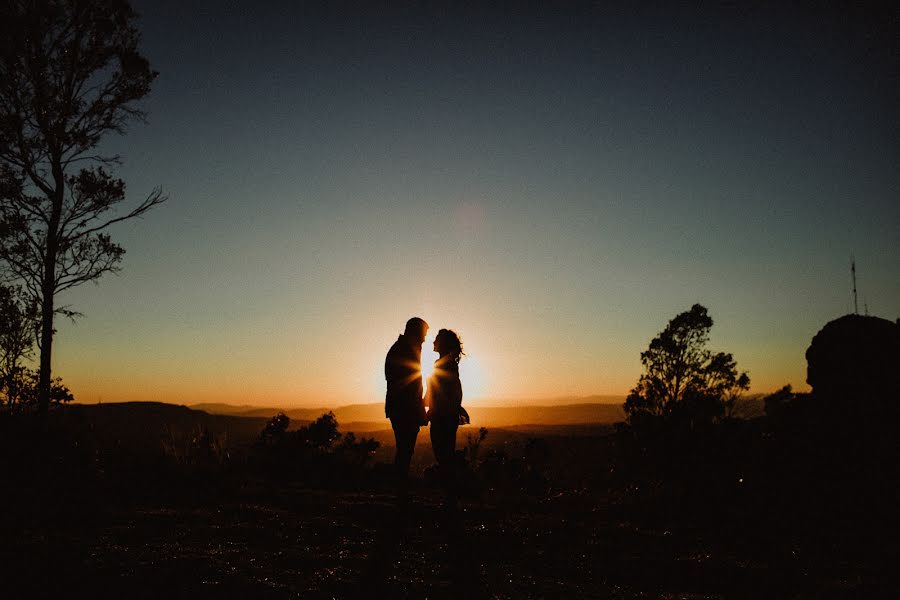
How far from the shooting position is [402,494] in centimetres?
733

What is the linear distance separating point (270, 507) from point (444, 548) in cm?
331

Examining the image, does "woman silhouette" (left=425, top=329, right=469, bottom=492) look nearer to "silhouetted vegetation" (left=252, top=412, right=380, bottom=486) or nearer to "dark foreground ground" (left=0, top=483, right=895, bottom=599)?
"dark foreground ground" (left=0, top=483, right=895, bottom=599)

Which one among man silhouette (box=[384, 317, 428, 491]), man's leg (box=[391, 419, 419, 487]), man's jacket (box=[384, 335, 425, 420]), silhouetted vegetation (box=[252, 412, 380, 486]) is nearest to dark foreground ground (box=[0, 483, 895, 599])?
man's leg (box=[391, 419, 419, 487])

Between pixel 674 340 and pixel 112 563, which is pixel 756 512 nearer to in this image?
pixel 112 563

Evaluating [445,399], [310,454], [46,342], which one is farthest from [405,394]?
[46,342]

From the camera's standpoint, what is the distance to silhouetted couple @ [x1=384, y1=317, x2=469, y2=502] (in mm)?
7566

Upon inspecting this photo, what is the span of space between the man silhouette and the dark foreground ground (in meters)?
0.72

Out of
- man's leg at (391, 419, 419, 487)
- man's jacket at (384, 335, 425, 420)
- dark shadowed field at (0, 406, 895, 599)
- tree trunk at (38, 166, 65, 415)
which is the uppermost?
tree trunk at (38, 166, 65, 415)

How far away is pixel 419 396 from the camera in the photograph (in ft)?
25.3

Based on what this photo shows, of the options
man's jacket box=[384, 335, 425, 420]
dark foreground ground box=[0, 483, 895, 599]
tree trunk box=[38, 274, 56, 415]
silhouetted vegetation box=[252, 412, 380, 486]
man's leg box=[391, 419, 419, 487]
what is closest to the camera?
dark foreground ground box=[0, 483, 895, 599]

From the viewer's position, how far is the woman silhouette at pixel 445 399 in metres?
Result: 7.71

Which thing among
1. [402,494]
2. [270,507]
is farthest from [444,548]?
[270,507]

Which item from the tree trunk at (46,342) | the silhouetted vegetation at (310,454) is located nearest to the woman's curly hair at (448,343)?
the silhouetted vegetation at (310,454)

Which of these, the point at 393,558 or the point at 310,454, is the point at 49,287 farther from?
the point at 393,558
